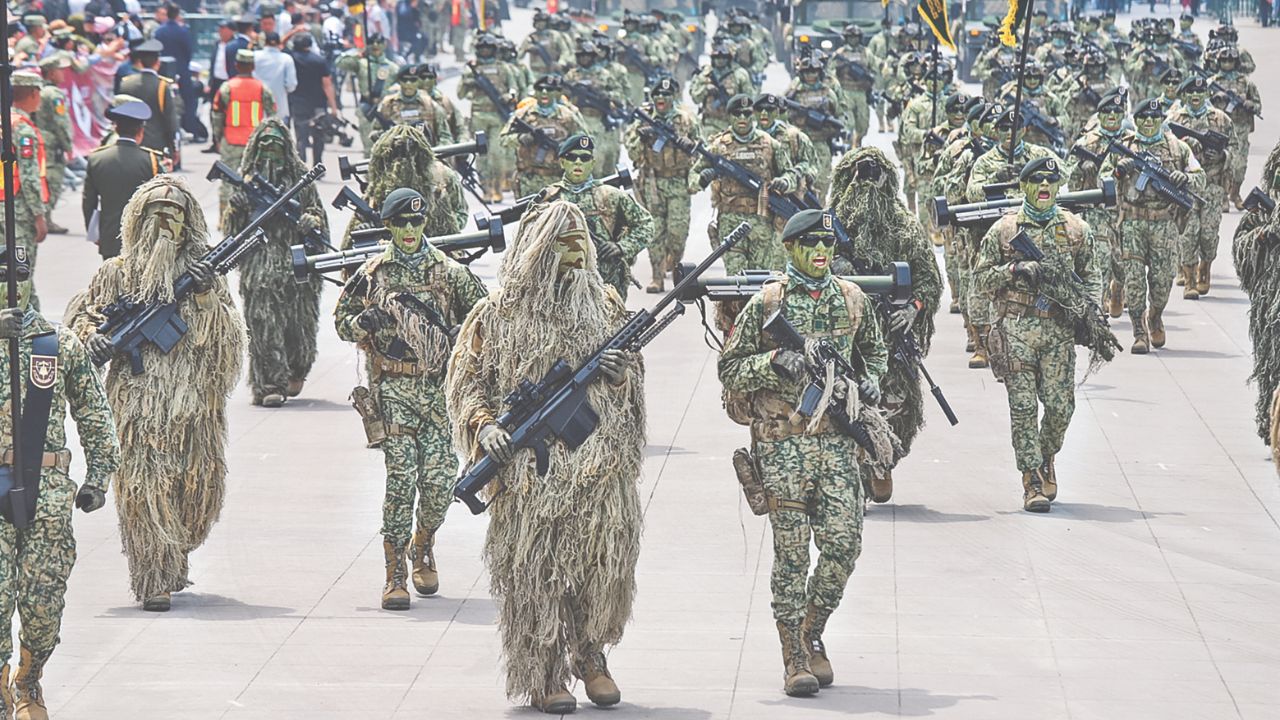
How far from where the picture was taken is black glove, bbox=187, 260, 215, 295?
10367 millimetres

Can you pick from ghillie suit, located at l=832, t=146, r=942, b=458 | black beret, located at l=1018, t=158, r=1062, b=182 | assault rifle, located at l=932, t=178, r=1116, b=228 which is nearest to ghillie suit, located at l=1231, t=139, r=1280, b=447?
assault rifle, located at l=932, t=178, r=1116, b=228

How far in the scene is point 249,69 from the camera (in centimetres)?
2111

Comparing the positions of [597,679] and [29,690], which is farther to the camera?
[597,679]

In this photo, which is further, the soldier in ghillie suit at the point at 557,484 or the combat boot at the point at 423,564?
the combat boot at the point at 423,564

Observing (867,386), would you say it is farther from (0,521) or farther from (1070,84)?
(1070,84)

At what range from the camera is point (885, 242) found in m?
12.3

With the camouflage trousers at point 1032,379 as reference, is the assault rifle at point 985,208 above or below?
above

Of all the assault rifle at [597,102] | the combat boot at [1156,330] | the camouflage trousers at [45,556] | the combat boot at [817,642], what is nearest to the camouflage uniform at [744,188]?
the combat boot at [1156,330]

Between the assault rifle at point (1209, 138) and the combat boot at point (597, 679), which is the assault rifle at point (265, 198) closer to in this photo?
the combat boot at point (597, 679)

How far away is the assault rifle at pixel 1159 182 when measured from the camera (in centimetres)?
1734

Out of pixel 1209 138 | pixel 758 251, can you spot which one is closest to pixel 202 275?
pixel 758 251

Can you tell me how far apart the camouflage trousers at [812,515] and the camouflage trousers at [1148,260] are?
898 cm

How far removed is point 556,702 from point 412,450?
6.78 ft

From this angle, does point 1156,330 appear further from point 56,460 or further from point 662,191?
point 56,460
